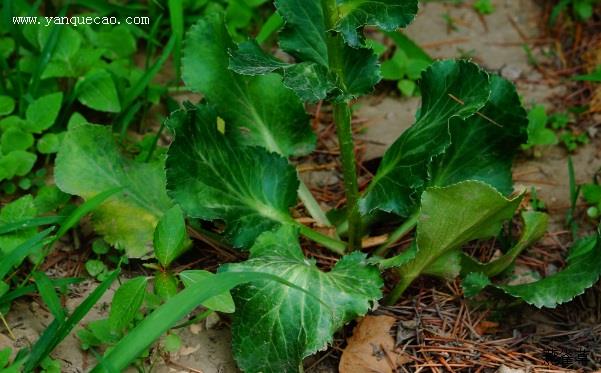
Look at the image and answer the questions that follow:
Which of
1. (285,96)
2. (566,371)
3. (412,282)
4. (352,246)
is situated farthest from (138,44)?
(566,371)

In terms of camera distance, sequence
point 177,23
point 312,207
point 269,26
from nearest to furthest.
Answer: point 312,207 < point 177,23 < point 269,26

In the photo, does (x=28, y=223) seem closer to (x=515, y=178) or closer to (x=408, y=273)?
(x=408, y=273)

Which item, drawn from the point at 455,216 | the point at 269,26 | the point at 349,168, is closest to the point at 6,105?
the point at 269,26

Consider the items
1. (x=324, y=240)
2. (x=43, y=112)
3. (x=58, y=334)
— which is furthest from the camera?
(x=43, y=112)

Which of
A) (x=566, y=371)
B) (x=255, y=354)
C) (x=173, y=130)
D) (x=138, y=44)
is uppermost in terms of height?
(x=173, y=130)

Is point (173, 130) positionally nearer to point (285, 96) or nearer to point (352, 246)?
point (285, 96)

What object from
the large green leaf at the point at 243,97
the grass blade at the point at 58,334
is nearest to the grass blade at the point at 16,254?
the grass blade at the point at 58,334

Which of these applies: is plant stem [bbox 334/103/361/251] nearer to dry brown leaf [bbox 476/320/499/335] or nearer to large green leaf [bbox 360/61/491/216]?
large green leaf [bbox 360/61/491/216]
